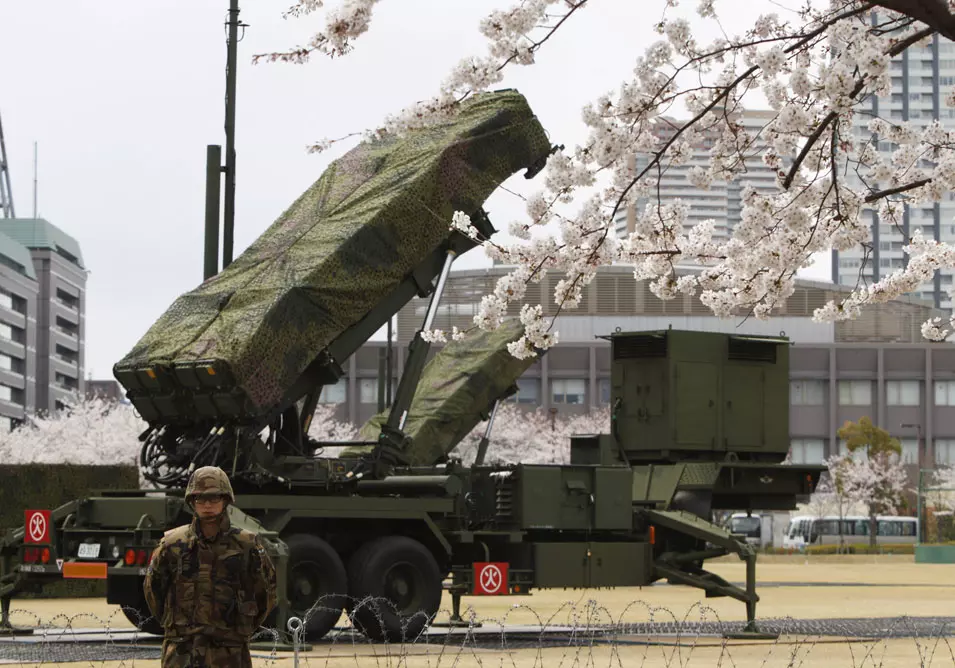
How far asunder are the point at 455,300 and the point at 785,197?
78.5 meters

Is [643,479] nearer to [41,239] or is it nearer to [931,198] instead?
[931,198]

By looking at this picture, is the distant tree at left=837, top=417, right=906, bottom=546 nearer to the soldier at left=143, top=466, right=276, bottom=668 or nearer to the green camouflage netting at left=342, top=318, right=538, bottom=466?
the green camouflage netting at left=342, top=318, right=538, bottom=466

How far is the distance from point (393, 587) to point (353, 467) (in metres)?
1.26

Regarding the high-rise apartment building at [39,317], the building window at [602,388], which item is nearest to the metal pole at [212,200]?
the building window at [602,388]

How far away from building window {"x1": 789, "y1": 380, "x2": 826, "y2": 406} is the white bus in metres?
9.46

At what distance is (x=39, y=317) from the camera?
145m

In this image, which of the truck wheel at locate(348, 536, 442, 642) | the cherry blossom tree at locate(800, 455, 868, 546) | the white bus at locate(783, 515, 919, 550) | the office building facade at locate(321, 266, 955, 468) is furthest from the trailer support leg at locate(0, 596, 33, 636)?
the office building facade at locate(321, 266, 955, 468)

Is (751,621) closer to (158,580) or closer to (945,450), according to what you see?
(158,580)

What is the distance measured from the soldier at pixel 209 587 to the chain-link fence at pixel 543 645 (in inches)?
201

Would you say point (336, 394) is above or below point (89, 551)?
above

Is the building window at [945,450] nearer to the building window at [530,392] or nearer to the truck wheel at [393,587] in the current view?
the building window at [530,392]

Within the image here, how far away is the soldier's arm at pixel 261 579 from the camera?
26.6ft

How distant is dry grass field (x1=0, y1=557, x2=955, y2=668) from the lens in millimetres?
15656

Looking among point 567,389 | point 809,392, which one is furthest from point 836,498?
point 567,389
